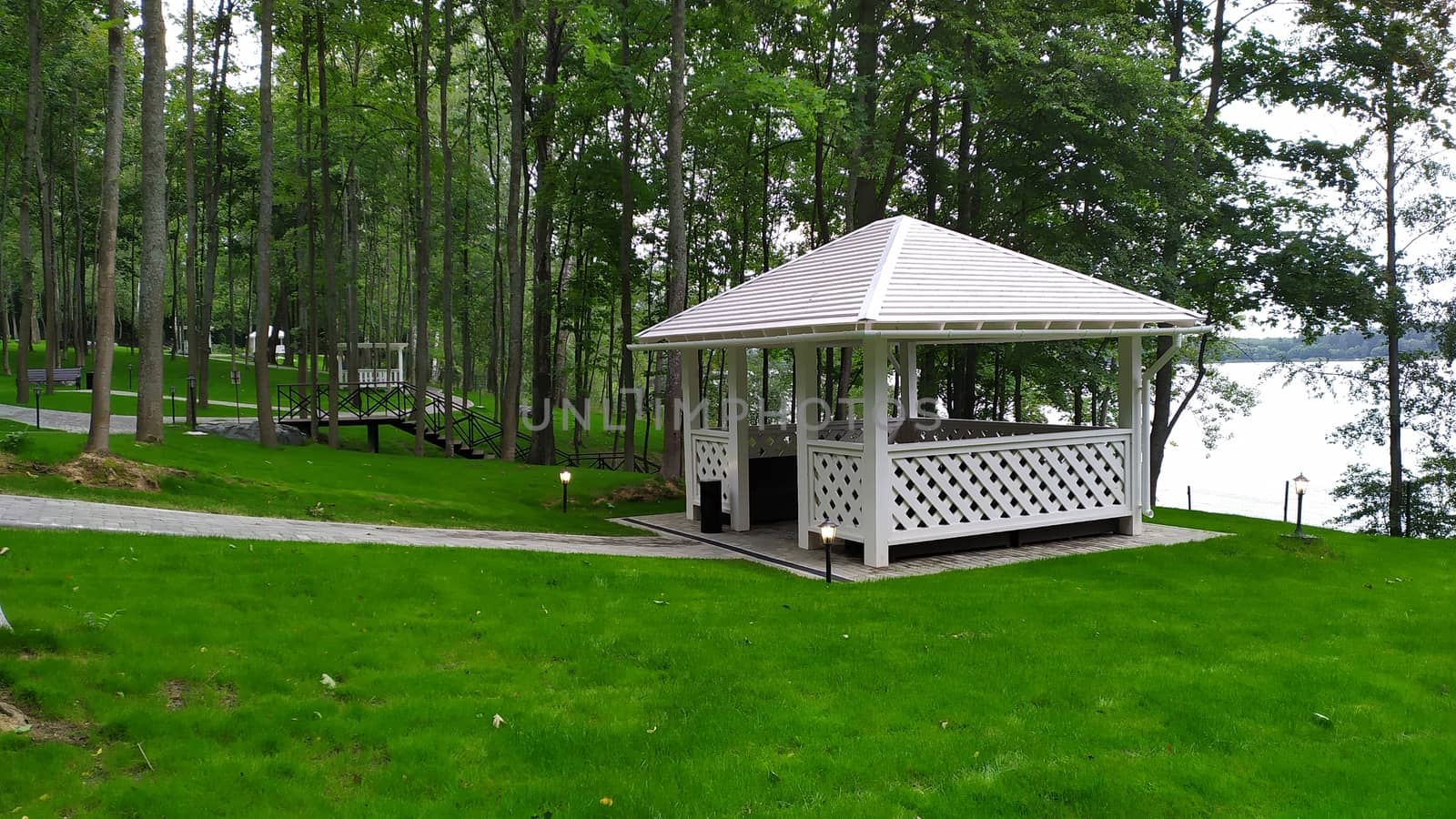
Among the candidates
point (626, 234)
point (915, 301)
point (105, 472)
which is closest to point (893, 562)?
point (915, 301)

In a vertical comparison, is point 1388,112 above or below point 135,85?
below

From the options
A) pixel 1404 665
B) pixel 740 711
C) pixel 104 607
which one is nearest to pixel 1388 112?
pixel 1404 665

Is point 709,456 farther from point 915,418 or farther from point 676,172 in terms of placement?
point 676,172

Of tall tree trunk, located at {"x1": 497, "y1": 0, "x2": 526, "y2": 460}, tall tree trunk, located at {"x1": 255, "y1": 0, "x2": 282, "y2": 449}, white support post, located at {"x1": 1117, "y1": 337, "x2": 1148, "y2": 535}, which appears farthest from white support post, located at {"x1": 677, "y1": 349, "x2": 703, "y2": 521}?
tall tree trunk, located at {"x1": 255, "y1": 0, "x2": 282, "y2": 449}

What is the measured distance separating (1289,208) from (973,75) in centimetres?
675

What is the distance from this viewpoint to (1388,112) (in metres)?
17.5

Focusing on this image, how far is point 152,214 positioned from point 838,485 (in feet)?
32.4

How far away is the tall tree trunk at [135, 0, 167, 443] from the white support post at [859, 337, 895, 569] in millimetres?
9475

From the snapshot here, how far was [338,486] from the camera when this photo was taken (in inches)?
512

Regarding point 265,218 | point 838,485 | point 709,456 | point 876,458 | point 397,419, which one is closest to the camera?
point 876,458

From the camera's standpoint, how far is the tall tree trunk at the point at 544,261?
19062 mm

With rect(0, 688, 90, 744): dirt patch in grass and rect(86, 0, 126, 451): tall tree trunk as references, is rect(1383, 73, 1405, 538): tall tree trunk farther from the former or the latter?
rect(86, 0, 126, 451): tall tree trunk

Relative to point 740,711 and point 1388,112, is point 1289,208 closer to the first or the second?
point 1388,112

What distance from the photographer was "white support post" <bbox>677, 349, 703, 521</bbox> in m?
11.8
